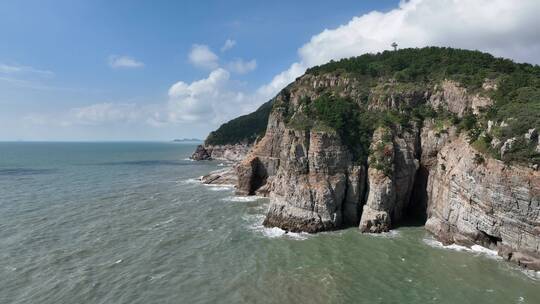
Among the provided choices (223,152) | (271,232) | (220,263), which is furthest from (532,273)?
(223,152)

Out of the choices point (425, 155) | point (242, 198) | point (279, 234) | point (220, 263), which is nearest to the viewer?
point (220, 263)

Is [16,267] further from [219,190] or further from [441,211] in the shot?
[441,211]

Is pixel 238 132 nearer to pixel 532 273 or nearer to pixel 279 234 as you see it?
pixel 279 234

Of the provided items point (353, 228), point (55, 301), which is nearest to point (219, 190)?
point (353, 228)

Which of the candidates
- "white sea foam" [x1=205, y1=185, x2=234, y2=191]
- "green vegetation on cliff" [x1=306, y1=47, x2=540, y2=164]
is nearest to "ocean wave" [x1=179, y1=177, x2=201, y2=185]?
"white sea foam" [x1=205, y1=185, x2=234, y2=191]

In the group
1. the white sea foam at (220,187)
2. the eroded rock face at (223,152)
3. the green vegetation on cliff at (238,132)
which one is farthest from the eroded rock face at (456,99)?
the green vegetation on cliff at (238,132)

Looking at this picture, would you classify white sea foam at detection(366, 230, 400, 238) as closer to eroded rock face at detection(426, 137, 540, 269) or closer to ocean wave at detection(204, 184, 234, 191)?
eroded rock face at detection(426, 137, 540, 269)
